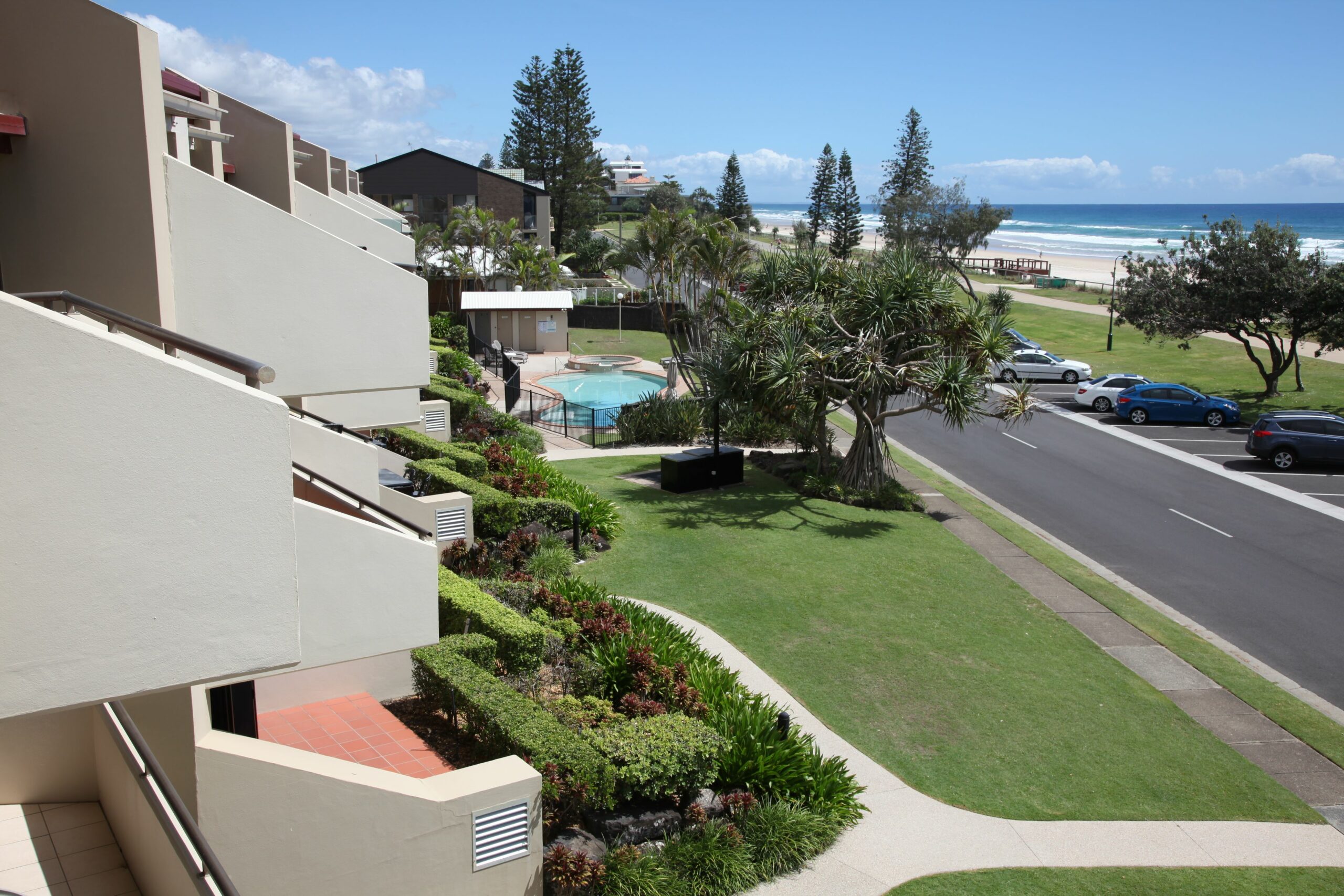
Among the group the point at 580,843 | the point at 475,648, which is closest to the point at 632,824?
the point at 580,843

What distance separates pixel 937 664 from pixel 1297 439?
20382mm

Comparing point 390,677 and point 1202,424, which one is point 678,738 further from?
point 1202,424

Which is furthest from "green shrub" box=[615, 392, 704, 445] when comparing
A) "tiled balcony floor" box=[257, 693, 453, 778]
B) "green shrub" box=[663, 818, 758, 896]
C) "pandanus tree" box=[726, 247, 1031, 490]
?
"green shrub" box=[663, 818, 758, 896]

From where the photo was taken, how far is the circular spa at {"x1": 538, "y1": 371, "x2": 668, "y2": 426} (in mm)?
33188

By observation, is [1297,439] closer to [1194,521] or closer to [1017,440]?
[1194,521]

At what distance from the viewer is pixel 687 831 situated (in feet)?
30.5

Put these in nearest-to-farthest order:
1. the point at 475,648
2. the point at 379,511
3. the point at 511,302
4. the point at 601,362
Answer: the point at 379,511 → the point at 475,648 → the point at 601,362 → the point at 511,302

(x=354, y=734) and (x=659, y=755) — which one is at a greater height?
(x=659, y=755)

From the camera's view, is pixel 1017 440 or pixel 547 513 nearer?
pixel 547 513

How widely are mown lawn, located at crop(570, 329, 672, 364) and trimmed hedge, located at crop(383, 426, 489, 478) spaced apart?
2576cm

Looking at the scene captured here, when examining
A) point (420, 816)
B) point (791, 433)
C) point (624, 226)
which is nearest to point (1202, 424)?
point (791, 433)

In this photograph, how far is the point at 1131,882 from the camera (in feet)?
30.6

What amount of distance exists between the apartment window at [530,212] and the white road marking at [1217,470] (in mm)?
44811

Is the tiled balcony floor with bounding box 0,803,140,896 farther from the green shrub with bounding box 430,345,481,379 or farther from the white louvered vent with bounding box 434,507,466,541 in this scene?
the green shrub with bounding box 430,345,481,379
